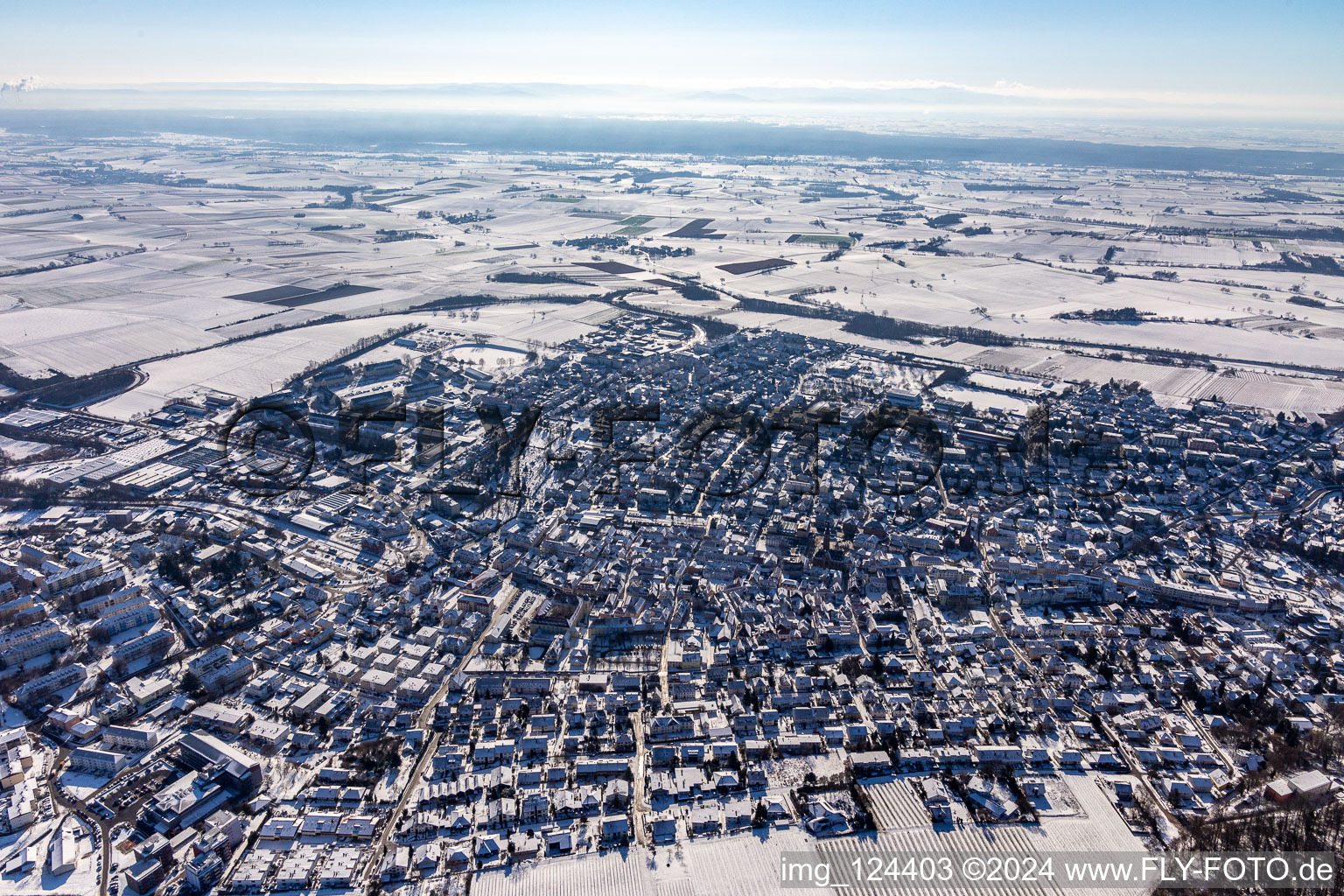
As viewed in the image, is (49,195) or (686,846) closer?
(686,846)

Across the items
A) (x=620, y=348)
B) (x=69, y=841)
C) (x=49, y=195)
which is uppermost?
(x=49, y=195)

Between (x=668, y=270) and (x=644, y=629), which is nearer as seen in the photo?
(x=644, y=629)

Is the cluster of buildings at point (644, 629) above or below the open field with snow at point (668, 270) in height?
below

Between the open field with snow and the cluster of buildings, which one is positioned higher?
the open field with snow

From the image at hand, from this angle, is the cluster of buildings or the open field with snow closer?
the cluster of buildings

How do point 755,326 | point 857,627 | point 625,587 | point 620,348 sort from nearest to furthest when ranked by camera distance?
point 857,627 < point 625,587 < point 620,348 < point 755,326

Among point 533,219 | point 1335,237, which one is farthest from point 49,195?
point 1335,237

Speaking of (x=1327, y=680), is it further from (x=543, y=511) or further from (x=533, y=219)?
(x=533, y=219)

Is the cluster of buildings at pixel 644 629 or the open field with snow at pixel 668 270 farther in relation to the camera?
the open field with snow at pixel 668 270

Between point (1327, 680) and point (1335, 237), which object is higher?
point (1335, 237)

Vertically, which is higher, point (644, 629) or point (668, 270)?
point (668, 270)

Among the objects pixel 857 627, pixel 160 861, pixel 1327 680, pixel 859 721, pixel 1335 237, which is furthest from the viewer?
pixel 1335 237
